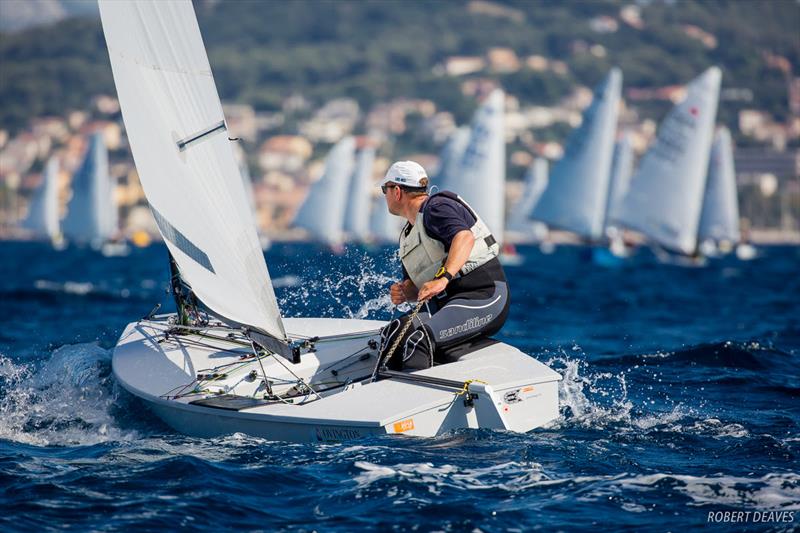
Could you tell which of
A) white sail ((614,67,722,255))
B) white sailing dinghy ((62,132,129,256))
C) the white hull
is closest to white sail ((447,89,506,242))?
white sail ((614,67,722,255))

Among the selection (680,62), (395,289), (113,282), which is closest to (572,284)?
(113,282)

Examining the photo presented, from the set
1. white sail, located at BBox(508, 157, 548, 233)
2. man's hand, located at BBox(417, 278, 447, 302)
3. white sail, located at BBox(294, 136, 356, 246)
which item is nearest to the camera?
man's hand, located at BBox(417, 278, 447, 302)

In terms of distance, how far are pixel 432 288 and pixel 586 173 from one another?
2449cm

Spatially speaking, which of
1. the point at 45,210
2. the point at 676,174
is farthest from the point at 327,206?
the point at 676,174

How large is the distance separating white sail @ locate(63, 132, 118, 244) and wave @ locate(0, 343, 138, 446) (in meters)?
37.4

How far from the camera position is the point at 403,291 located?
584 cm

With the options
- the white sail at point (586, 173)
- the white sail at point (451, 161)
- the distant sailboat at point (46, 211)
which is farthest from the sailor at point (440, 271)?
the distant sailboat at point (46, 211)

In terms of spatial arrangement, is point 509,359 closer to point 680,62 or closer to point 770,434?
point 770,434

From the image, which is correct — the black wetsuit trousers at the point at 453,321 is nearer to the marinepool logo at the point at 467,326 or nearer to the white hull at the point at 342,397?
the marinepool logo at the point at 467,326

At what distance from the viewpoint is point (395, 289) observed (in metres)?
5.82

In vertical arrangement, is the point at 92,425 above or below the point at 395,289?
below

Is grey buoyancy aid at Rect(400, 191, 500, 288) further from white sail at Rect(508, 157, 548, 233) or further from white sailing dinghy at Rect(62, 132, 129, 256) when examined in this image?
white sail at Rect(508, 157, 548, 233)

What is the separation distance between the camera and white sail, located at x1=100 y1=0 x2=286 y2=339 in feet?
18.1

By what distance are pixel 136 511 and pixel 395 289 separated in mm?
2012
